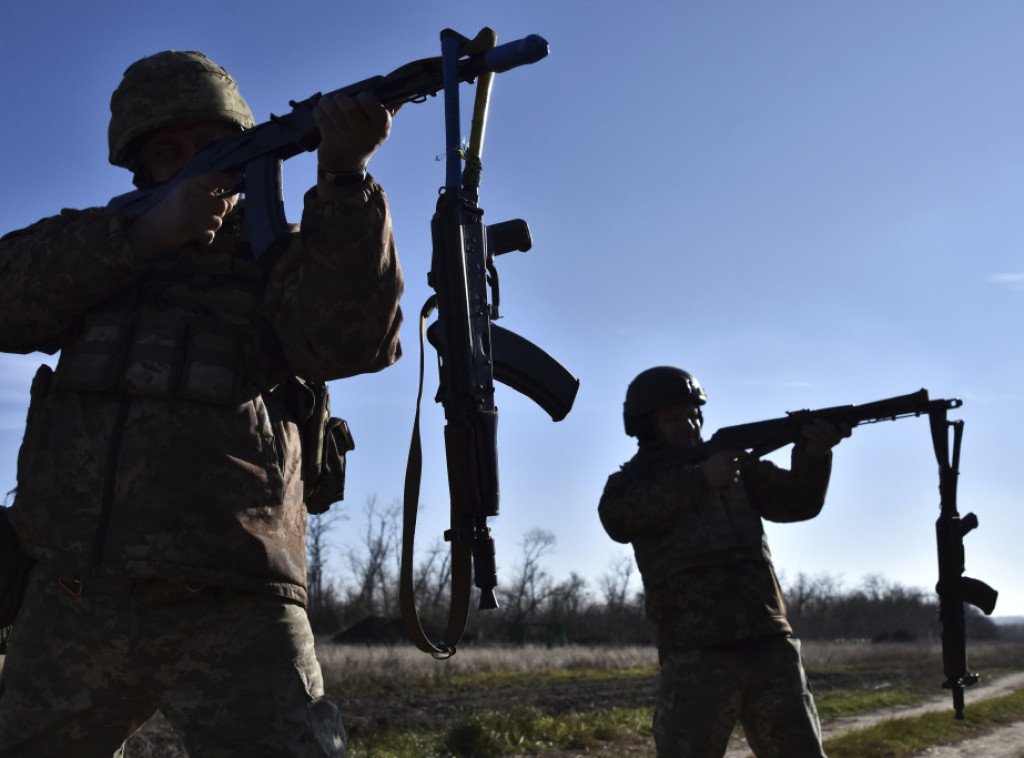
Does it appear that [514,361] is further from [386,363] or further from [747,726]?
[747,726]

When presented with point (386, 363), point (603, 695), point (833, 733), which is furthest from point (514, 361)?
point (603, 695)

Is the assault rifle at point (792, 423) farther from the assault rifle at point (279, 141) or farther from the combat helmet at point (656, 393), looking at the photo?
the assault rifle at point (279, 141)

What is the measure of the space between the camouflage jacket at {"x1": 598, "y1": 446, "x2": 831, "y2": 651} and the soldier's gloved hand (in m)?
0.40

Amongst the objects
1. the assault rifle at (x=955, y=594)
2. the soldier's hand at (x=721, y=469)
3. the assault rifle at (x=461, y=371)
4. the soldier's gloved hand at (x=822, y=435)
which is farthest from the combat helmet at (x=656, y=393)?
the assault rifle at (x=461, y=371)

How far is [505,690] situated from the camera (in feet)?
57.8

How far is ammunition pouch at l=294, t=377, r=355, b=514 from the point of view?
299 centimetres

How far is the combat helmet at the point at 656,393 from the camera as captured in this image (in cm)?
599

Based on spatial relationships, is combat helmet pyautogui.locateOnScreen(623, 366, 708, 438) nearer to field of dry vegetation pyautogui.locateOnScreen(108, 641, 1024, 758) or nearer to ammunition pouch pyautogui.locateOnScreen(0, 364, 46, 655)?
field of dry vegetation pyautogui.locateOnScreen(108, 641, 1024, 758)

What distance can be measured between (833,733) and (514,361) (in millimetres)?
9288

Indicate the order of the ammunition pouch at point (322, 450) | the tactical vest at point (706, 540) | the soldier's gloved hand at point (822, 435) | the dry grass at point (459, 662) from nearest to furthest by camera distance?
the ammunition pouch at point (322, 450) → the tactical vest at point (706, 540) → the soldier's gloved hand at point (822, 435) → the dry grass at point (459, 662)

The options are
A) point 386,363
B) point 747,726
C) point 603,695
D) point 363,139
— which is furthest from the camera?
point 603,695

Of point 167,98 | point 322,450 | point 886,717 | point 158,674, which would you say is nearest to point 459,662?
point 886,717

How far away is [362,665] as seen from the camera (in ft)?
61.6

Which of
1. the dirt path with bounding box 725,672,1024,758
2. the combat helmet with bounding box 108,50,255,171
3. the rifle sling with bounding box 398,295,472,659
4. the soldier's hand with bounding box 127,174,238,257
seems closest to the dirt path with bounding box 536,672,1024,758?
the dirt path with bounding box 725,672,1024,758
